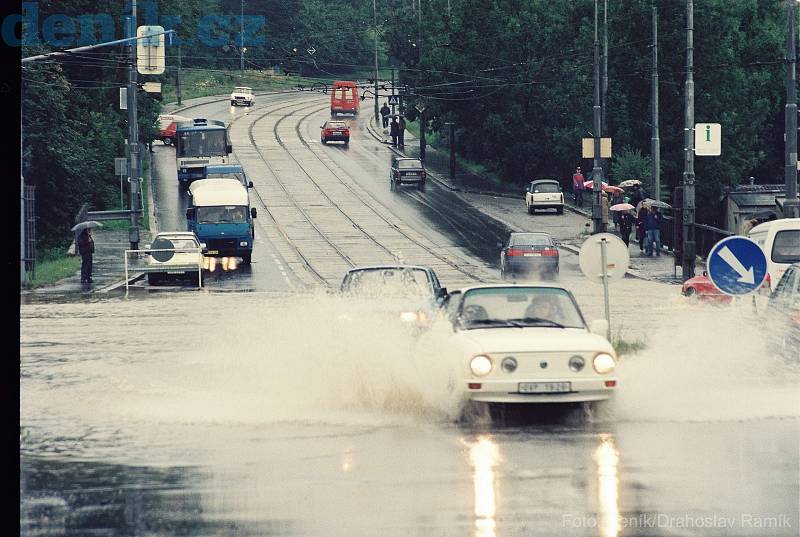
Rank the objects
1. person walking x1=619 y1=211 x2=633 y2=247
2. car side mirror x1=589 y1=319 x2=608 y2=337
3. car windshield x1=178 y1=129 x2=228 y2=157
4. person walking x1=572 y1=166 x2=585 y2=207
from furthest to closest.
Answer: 1. car windshield x1=178 y1=129 x2=228 y2=157
2. person walking x1=572 y1=166 x2=585 y2=207
3. person walking x1=619 y1=211 x2=633 y2=247
4. car side mirror x1=589 y1=319 x2=608 y2=337

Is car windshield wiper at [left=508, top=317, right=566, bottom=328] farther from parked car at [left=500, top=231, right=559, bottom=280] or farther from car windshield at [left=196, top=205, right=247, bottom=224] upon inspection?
car windshield at [left=196, top=205, right=247, bottom=224]

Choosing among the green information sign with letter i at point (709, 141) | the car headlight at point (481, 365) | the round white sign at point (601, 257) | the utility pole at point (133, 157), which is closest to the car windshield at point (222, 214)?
the utility pole at point (133, 157)

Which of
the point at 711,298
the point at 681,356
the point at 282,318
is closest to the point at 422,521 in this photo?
the point at 681,356

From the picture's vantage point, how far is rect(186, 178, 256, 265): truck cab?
4947 centimetres

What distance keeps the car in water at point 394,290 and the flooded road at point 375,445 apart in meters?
0.48

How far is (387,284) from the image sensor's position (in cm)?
2159

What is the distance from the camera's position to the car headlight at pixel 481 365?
14.0m

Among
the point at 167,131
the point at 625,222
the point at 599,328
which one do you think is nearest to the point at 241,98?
the point at 167,131

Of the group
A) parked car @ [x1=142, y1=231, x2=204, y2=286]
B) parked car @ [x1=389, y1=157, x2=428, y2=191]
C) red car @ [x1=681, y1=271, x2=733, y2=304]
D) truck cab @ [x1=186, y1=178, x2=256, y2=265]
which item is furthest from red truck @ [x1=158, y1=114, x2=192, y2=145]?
red car @ [x1=681, y1=271, x2=733, y2=304]

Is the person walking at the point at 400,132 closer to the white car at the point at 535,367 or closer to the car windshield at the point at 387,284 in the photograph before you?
the car windshield at the point at 387,284

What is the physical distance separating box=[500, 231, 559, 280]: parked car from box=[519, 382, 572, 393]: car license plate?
3061cm

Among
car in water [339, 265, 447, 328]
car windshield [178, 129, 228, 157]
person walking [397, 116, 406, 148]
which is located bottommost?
car in water [339, 265, 447, 328]

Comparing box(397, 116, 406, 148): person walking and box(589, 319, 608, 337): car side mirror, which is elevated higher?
box(397, 116, 406, 148): person walking

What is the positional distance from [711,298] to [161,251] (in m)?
17.6
